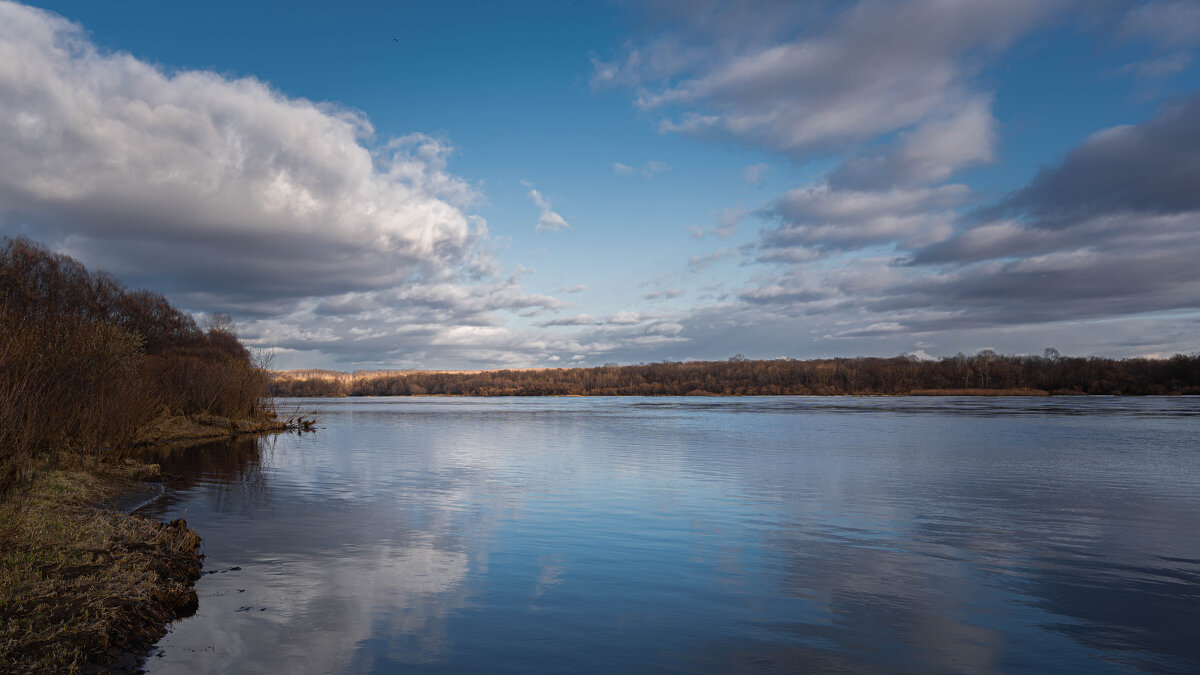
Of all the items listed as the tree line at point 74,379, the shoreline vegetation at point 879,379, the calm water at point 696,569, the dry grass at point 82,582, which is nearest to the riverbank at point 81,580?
the dry grass at point 82,582

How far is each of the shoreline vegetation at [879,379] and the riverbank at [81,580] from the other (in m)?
69.2

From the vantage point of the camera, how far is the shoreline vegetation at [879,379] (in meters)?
111

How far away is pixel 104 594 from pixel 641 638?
582 cm

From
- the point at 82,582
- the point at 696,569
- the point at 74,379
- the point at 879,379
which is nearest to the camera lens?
the point at 82,582

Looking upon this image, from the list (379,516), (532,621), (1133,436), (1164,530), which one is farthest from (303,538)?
(1133,436)

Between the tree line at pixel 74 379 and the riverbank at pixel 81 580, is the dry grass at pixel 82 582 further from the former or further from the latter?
the tree line at pixel 74 379

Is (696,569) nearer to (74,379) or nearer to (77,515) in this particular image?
(77,515)

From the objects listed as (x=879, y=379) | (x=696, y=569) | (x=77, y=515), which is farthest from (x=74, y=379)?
(x=879, y=379)

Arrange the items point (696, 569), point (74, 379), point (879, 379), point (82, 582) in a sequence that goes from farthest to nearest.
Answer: point (879, 379)
point (74, 379)
point (696, 569)
point (82, 582)

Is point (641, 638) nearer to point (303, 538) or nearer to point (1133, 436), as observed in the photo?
point (303, 538)

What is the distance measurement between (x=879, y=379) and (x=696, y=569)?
14204cm

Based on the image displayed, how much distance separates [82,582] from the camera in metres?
7.66

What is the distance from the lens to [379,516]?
14891mm

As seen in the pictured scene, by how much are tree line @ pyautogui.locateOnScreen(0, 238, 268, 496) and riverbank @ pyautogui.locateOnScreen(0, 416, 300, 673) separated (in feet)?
4.69
